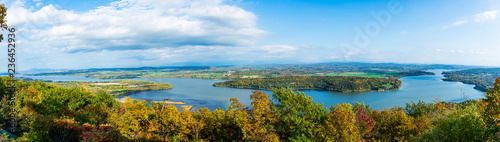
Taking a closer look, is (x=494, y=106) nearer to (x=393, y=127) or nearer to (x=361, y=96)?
(x=393, y=127)

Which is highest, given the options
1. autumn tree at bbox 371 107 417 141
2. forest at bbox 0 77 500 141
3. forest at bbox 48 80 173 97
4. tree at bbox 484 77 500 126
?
tree at bbox 484 77 500 126

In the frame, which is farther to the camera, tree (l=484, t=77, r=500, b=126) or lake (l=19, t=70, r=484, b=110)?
lake (l=19, t=70, r=484, b=110)

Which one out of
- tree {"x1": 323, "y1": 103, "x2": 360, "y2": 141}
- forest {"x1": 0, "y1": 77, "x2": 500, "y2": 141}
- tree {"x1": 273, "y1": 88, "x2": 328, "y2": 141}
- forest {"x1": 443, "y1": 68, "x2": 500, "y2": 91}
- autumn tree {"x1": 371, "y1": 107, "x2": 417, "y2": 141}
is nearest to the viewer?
forest {"x1": 0, "y1": 77, "x2": 500, "y2": 141}

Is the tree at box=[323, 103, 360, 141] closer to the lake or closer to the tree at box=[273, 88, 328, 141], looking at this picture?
the tree at box=[273, 88, 328, 141]

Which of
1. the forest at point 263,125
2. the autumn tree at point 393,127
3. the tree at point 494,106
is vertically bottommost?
the autumn tree at point 393,127

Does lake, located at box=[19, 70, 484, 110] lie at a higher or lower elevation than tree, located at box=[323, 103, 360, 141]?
lower

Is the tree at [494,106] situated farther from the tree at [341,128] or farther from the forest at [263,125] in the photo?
the tree at [341,128]

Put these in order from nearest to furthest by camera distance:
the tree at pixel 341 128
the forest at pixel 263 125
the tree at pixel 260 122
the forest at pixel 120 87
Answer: the forest at pixel 263 125 → the tree at pixel 341 128 → the tree at pixel 260 122 → the forest at pixel 120 87

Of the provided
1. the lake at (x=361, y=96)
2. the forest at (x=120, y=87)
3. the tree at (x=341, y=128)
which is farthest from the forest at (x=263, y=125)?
the forest at (x=120, y=87)

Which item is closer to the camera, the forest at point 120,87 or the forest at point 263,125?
the forest at point 263,125

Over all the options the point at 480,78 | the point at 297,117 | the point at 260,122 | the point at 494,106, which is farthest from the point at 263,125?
the point at 480,78

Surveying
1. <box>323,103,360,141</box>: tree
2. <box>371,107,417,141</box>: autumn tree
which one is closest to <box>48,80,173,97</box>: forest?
<box>371,107,417,141</box>: autumn tree
